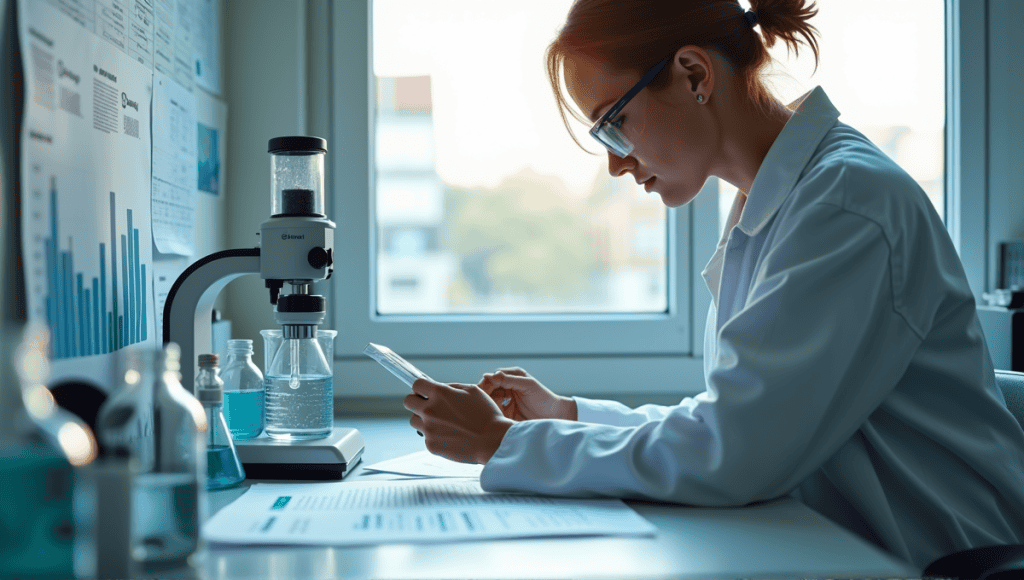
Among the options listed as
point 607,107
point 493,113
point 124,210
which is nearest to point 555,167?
point 493,113

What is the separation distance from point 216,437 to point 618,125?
0.68m

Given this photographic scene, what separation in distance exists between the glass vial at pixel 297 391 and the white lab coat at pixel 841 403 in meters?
0.35

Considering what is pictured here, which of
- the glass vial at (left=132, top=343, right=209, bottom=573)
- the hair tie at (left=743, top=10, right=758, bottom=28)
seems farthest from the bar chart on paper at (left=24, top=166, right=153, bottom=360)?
the hair tie at (left=743, top=10, right=758, bottom=28)

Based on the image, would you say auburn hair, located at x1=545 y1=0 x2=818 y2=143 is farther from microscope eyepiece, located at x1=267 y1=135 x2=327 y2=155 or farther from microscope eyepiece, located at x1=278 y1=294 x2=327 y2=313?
microscope eyepiece, located at x1=278 y1=294 x2=327 y2=313

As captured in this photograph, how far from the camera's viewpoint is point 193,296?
1025 millimetres

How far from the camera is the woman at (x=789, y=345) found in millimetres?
813

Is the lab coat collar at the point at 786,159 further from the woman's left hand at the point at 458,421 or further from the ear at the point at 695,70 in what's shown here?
the woman's left hand at the point at 458,421

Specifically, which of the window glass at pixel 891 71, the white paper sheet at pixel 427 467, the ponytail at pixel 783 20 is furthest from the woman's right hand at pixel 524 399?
the window glass at pixel 891 71

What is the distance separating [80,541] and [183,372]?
1.30 ft

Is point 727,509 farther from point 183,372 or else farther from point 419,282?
point 419,282

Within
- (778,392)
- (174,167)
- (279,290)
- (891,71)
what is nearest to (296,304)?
(279,290)

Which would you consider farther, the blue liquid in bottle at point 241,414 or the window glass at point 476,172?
the window glass at point 476,172

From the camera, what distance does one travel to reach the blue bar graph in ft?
2.85

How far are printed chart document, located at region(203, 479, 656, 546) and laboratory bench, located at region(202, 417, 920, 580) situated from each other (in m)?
0.01
